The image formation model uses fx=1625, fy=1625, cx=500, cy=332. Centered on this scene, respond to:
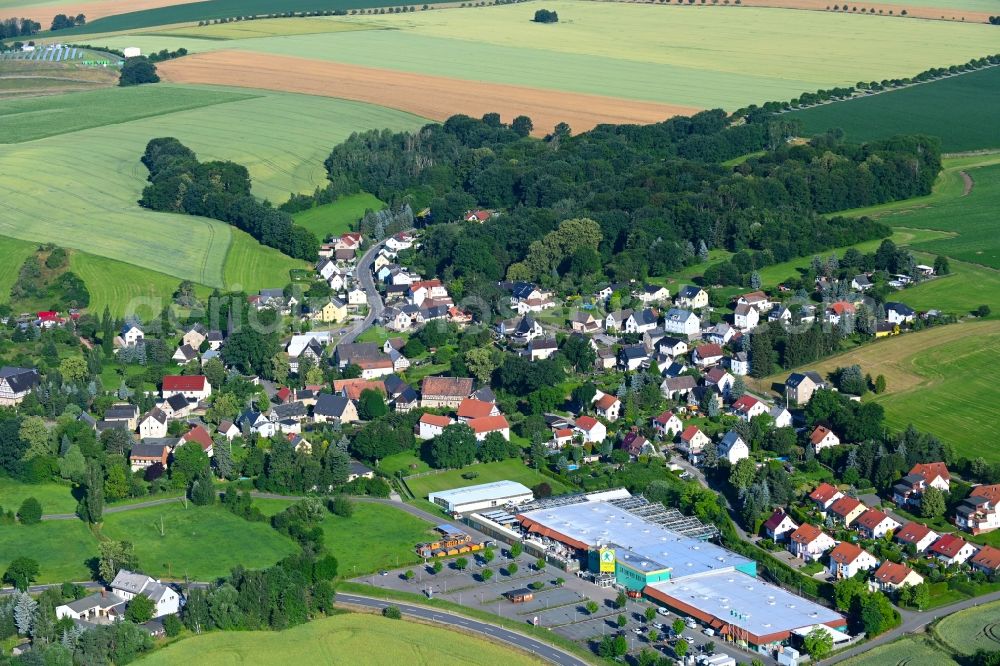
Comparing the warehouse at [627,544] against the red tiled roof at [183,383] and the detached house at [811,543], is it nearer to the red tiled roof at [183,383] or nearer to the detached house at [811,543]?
the detached house at [811,543]

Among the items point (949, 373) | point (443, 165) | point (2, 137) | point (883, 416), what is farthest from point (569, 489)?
point (2, 137)

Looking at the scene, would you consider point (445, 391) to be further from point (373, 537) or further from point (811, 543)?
point (811, 543)

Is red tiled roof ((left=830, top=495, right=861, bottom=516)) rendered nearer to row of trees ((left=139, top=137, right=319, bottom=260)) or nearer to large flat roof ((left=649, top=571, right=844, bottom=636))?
large flat roof ((left=649, top=571, right=844, bottom=636))

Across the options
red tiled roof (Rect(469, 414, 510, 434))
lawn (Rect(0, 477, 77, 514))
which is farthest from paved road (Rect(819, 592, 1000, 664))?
lawn (Rect(0, 477, 77, 514))

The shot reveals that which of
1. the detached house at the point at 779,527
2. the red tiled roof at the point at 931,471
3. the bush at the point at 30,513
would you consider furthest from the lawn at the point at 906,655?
the bush at the point at 30,513

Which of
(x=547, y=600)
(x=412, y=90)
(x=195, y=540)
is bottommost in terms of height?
(x=195, y=540)

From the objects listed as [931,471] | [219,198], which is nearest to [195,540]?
[931,471]
